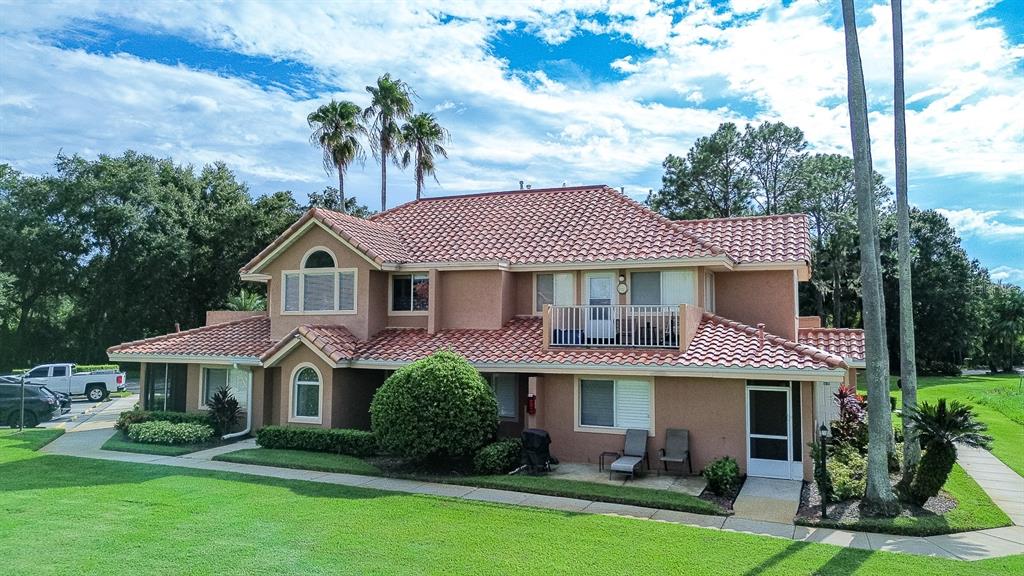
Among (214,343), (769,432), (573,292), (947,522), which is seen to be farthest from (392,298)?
(947,522)

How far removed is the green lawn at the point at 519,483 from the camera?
40.3 feet

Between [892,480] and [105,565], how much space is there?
14.9 m

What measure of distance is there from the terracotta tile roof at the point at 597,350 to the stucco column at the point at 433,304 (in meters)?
0.24

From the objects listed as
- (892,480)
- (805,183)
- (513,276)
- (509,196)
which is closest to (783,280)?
(892,480)

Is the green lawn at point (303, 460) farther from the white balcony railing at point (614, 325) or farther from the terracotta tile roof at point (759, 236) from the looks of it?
the terracotta tile roof at point (759, 236)

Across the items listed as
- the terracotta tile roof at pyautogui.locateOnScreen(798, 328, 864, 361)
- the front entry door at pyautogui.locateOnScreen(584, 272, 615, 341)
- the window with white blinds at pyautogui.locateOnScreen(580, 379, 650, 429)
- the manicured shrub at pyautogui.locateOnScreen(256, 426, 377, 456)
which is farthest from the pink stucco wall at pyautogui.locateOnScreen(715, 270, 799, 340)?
the manicured shrub at pyautogui.locateOnScreen(256, 426, 377, 456)

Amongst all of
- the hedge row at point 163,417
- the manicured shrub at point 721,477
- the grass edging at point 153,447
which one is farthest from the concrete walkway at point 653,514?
the hedge row at point 163,417

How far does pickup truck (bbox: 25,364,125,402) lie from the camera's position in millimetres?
30938

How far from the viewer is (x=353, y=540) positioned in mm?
9664

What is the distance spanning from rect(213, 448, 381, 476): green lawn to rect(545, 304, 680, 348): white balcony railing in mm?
5618

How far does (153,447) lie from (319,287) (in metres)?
6.28

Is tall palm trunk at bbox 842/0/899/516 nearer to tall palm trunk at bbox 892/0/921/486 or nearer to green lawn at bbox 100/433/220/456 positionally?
tall palm trunk at bbox 892/0/921/486

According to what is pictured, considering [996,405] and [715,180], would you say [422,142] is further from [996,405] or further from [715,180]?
[996,405]

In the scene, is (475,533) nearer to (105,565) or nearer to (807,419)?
(105,565)
